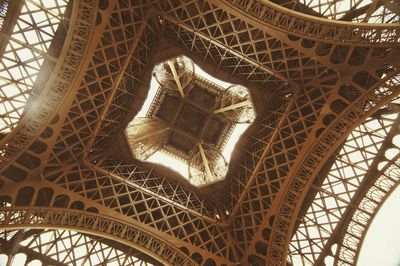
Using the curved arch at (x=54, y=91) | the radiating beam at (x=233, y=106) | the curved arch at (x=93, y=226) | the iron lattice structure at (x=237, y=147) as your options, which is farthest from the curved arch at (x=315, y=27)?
the curved arch at (x=93, y=226)

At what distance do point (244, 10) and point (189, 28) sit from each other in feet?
5.80

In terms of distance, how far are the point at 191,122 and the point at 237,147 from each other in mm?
1737

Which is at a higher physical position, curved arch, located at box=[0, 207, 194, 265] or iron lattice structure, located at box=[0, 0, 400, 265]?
iron lattice structure, located at box=[0, 0, 400, 265]

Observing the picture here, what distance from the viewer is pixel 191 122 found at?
1333cm

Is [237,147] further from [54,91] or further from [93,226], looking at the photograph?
[54,91]

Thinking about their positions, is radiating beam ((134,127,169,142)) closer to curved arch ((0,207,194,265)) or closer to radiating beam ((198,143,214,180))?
radiating beam ((198,143,214,180))

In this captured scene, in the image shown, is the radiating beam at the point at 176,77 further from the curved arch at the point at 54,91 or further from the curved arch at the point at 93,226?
the curved arch at the point at 93,226

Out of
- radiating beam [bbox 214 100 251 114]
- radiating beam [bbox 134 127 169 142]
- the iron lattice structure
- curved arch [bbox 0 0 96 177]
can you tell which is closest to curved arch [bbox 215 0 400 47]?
the iron lattice structure

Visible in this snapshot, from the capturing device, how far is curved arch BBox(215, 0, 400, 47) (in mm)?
9523

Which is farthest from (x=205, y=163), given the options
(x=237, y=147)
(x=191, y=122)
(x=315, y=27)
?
(x=315, y=27)

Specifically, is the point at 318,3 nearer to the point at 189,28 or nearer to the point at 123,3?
the point at 189,28

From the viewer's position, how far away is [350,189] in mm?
12148

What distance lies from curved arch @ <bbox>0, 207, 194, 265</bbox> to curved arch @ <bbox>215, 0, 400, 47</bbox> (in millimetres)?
6483

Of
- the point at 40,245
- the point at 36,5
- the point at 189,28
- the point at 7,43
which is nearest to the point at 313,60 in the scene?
the point at 189,28
